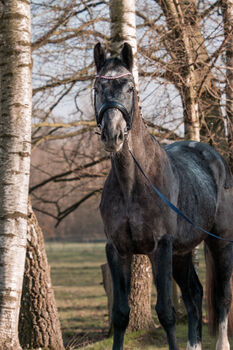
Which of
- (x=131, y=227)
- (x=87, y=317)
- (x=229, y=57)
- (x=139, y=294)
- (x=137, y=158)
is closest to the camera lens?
(x=131, y=227)

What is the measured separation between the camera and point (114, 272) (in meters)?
3.85

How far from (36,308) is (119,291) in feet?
9.66

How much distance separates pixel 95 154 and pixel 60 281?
373 inches

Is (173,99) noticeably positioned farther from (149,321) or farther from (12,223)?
(12,223)

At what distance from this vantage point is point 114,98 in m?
3.39

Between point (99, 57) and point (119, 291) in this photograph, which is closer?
point (99, 57)

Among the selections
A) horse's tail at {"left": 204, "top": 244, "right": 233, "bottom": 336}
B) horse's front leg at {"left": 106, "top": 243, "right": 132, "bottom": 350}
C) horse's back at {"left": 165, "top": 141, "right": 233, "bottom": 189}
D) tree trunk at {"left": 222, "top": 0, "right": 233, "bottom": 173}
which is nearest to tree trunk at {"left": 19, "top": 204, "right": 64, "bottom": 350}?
horse's tail at {"left": 204, "top": 244, "right": 233, "bottom": 336}

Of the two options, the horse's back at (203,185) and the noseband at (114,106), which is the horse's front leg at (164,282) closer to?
the horse's back at (203,185)

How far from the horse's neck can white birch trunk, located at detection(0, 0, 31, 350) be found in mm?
1220

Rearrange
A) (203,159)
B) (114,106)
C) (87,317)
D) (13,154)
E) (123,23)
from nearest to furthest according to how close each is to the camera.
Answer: (114,106) → (13,154) → (203,159) → (123,23) → (87,317)

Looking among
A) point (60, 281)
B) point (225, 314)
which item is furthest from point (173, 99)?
point (60, 281)

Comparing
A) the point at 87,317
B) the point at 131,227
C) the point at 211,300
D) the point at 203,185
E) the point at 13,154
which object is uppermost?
the point at 13,154

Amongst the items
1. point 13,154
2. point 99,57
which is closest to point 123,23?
point 13,154

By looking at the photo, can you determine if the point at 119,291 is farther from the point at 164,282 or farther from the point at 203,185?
the point at 203,185
